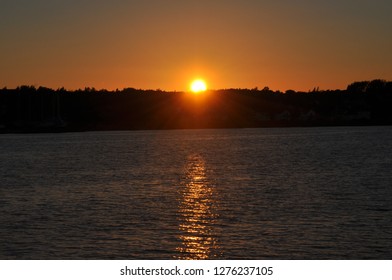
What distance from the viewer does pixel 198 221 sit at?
3781 centimetres

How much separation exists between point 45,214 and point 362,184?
2839 cm

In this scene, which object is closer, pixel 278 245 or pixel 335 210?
pixel 278 245

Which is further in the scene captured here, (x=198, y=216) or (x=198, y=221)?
(x=198, y=216)

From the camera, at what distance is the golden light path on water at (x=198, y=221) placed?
29.8m

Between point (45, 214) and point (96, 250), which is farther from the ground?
point (45, 214)

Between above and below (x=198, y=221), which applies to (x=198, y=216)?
above

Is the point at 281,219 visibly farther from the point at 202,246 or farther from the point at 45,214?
the point at 45,214

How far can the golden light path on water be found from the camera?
2975cm
